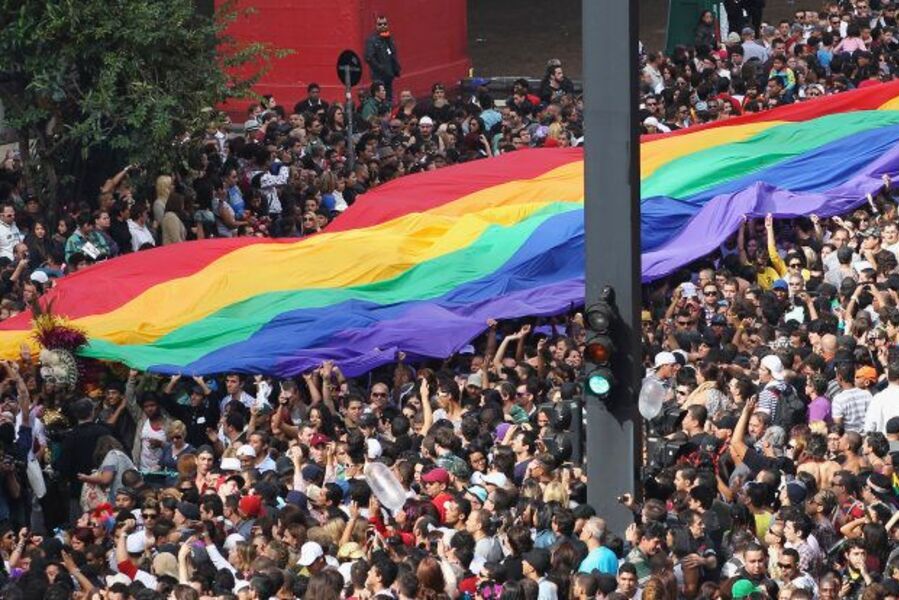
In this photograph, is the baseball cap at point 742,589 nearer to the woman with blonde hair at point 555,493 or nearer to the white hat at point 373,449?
the woman with blonde hair at point 555,493

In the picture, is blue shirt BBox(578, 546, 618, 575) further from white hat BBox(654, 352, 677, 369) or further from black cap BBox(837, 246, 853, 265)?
black cap BBox(837, 246, 853, 265)

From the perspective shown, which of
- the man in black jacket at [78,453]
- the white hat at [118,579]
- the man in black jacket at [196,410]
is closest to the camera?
the white hat at [118,579]

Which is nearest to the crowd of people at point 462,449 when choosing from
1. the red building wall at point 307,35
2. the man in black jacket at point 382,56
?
the man in black jacket at point 382,56

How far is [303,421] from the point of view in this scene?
18141 mm

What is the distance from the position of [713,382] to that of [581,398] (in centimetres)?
143

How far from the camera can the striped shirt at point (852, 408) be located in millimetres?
16353

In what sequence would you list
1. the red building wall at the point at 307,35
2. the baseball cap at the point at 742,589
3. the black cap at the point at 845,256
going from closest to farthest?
1. the baseball cap at the point at 742,589
2. the black cap at the point at 845,256
3. the red building wall at the point at 307,35

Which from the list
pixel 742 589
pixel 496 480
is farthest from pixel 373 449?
pixel 742 589

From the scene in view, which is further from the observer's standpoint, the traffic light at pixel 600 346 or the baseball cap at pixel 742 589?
the traffic light at pixel 600 346

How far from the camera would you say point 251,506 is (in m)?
15.6

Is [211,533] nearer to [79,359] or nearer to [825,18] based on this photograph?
[79,359]

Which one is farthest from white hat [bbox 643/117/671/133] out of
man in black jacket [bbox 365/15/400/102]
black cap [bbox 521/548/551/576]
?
black cap [bbox 521/548/551/576]

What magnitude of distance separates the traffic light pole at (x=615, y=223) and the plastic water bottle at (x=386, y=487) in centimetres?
135

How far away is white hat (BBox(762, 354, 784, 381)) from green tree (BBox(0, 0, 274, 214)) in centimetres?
844
